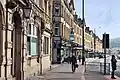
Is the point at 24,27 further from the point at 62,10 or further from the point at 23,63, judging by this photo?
the point at 62,10

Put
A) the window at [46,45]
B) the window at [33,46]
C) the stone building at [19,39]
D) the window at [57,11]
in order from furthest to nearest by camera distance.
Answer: the window at [57,11], the window at [46,45], the window at [33,46], the stone building at [19,39]

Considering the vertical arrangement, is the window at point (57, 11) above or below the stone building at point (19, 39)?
above

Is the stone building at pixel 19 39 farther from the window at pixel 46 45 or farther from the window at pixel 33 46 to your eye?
the window at pixel 46 45

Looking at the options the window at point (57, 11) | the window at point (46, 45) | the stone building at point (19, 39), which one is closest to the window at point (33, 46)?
the stone building at point (19, 39)

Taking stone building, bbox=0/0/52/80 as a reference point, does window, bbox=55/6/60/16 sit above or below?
above

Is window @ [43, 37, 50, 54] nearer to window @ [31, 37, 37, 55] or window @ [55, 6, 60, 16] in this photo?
window @ [31, 37, 37, 55]

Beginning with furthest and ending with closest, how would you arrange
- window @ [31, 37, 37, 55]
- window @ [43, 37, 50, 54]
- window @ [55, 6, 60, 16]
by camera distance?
1. window @ [55, 6, 60, 16]
2. window @ [43, 37, 50, 54]
3. window @ [31, 37, 37, 55]

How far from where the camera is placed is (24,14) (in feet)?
63.2

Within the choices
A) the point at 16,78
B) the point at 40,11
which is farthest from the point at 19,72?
the point at 40,11

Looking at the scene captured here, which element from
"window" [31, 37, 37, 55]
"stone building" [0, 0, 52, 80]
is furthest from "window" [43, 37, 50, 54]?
"window" [31, 37, 37, 55]

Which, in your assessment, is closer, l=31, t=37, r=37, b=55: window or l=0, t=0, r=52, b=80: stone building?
l=0, t=0, r=52, b=80: stone building

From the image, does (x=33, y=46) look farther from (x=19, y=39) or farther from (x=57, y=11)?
(x=57, y=11)

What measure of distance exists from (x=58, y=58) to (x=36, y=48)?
2993 centimetres

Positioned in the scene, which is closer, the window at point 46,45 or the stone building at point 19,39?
the stone building at point 19,39
